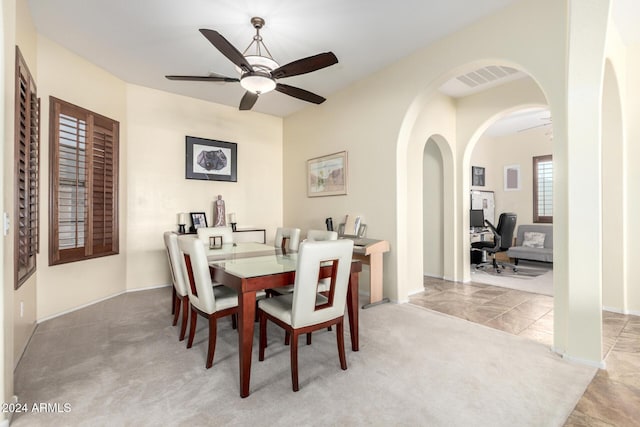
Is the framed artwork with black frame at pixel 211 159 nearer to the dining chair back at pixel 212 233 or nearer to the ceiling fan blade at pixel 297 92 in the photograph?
the dining chair back at pixel 212 233

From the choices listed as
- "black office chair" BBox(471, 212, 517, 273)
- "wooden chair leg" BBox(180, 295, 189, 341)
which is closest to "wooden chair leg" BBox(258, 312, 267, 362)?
"wooden chair leg" BBox(180, 295, 189, 341)

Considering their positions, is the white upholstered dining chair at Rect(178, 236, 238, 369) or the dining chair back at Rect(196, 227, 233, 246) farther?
the dining chair back at Rect(196, 227, 233, 246)

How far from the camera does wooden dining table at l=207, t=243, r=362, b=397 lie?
6.28 feet

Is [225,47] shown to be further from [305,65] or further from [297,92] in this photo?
[297,92]

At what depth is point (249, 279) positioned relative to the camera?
6.39ft

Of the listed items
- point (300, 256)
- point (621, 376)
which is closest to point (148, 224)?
point (300, 256)

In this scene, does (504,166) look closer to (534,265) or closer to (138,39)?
(534,265)

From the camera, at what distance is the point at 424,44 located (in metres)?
3.32

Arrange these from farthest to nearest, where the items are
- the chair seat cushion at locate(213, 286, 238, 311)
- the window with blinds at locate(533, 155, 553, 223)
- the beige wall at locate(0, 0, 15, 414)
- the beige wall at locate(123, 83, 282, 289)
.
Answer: the window with blinds at locate(533, 155, 553, 223) < the beige wall at locate(123, 83, 282, 289) < the chair seat cushion at locate(213, 286, 238, 311) < the beige wall at locate(0, 0, 15, 414)

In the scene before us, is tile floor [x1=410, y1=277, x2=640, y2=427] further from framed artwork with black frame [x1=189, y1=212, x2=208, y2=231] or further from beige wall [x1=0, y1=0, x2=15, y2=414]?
framed artwork with black frame [x1=189, y1=212, x2=208, y2=231]

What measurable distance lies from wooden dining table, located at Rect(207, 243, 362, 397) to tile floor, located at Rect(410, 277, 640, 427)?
4.91 ft

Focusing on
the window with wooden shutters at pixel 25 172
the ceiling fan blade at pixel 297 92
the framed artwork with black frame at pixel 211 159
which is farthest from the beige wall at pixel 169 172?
the ceiling fan blade at pixel 297 92

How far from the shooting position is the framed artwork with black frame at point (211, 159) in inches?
190

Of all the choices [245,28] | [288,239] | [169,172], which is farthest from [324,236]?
[169,172]
